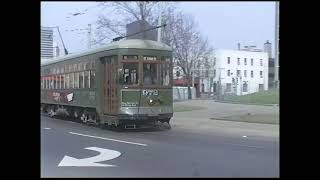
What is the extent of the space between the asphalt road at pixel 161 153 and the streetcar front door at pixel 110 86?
0.90 meters

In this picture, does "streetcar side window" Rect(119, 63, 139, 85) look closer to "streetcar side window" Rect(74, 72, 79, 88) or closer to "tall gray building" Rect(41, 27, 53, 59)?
"tall gray building" Rect(41, 27, 53, 59)

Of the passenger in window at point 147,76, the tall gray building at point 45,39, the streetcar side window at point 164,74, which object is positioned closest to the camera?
the tall gray building at point 45,39

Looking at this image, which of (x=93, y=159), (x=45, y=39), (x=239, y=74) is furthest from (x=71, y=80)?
(x=239, y=74)

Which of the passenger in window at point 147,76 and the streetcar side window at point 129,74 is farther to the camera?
the passenger in window at point 147,76

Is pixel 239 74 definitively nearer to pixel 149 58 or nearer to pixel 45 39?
pixel 149 58

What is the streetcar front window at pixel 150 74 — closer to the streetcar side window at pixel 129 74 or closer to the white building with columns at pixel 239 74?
the streetcar side window at pixel 129 74

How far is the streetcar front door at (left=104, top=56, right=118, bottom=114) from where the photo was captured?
1897 cm

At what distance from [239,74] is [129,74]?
39.3 meters

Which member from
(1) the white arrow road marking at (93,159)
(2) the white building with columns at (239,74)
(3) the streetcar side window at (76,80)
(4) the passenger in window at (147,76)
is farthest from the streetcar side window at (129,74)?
(2) the white building with columns at (239,74)

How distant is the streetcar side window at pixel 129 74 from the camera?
18703mm
